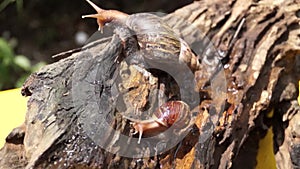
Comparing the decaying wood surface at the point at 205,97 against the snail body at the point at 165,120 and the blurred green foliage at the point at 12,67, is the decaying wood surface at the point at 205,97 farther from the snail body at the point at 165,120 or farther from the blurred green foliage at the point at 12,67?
the blurred green foliage at the point at 12,67

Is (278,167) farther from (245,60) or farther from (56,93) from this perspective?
(56,93)

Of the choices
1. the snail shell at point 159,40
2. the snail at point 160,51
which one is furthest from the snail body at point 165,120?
the snail shell at point 159,40

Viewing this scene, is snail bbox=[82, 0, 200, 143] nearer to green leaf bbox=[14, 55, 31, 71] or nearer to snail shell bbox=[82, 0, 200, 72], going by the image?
snail shell bbox=[82, 0, 200, 72]

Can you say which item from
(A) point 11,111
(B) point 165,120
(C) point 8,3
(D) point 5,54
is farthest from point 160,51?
(C) point 8,3

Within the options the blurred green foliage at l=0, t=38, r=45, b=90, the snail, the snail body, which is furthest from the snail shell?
the blurred green foliage at l=0, t=38, r=45, b=90

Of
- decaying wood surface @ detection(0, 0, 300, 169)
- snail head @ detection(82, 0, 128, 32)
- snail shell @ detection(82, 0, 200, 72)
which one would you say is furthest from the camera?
snail head @ detection(82, 0, 128, 32)

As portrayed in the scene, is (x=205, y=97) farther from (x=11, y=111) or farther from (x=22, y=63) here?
(x=22, y=63)
